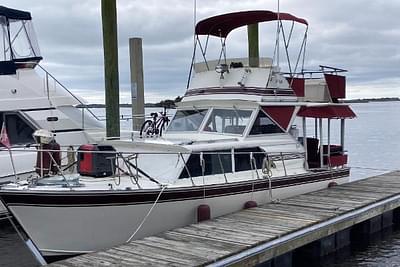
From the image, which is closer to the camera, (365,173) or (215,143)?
(215,143)

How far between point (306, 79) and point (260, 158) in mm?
3272

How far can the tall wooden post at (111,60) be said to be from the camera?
12.6 m

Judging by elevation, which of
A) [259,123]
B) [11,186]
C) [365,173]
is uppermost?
[259,123]

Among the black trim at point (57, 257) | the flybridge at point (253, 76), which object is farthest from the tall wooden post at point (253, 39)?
the black trim at point (57, 257)

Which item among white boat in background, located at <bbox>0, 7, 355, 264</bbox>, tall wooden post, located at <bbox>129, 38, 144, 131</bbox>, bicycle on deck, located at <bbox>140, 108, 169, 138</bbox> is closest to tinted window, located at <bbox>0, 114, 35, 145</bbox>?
bicycle on deck, located at <bbox>140, 108, 169, 138</bbox>

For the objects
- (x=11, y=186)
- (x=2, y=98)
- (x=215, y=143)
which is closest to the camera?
(x=11, y=186)

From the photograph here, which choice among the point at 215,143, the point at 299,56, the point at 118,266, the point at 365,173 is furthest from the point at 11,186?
the point at 365,173

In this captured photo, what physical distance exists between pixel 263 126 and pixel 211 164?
1878 millimetres

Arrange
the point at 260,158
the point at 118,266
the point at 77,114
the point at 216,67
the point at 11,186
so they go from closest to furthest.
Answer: the point at 118,266 → the point at 11,186 → the point at 260,158 → the point at 216,67 → the point at 77,114

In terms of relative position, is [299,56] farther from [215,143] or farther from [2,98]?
[2,98]

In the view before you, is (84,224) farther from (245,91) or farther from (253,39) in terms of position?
(253,39)

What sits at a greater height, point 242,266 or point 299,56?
point 299,56

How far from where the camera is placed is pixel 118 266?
24.7ft

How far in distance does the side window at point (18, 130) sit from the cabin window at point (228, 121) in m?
4.50
